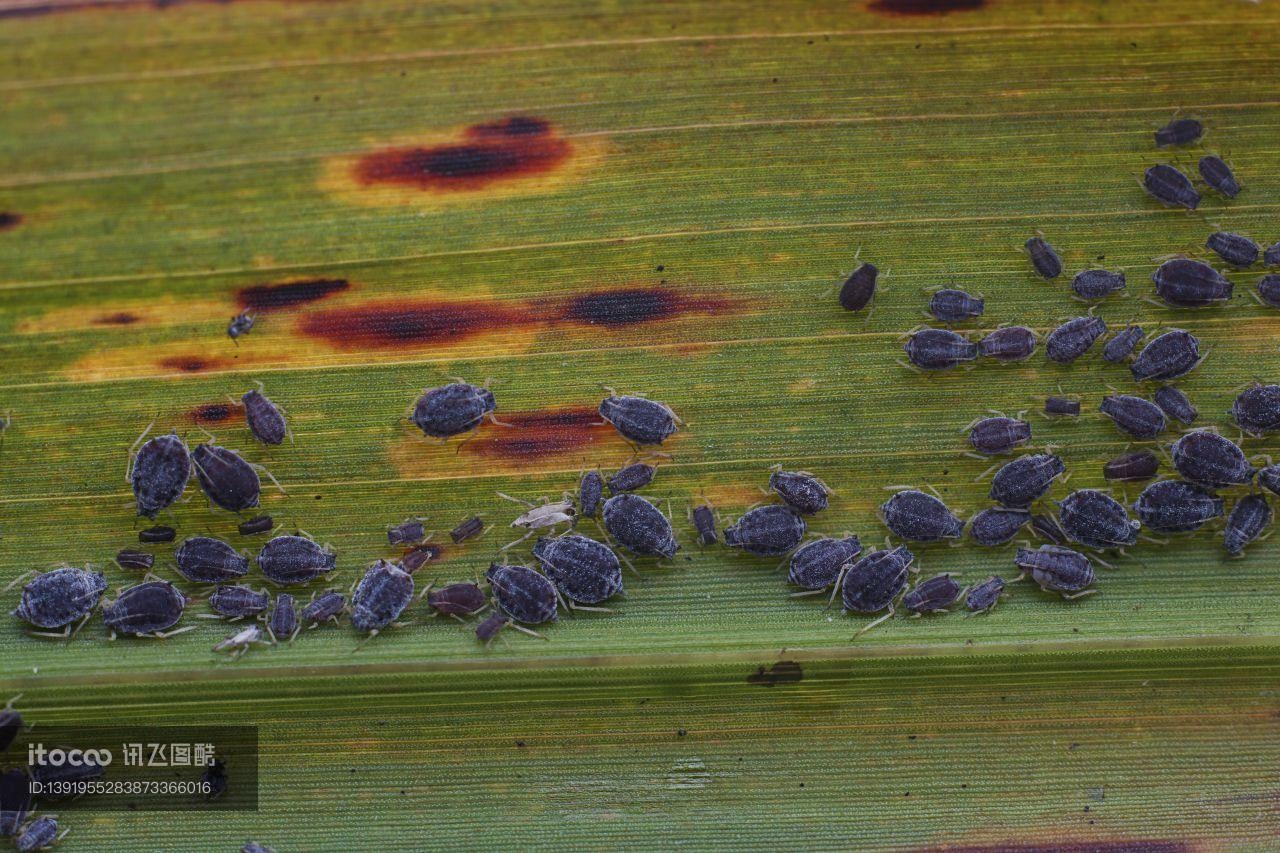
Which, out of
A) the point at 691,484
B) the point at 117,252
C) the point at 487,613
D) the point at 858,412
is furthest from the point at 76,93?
the point at 858,412

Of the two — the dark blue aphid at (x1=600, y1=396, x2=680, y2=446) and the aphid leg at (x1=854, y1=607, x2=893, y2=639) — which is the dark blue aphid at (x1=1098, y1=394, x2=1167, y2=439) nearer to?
the aphid leg at (x1=854, y1=607, x2=893, y2=639)

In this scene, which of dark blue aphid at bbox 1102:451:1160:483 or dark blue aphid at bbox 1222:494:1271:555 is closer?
dark blue aphid at bbox 1222:494:1271:555

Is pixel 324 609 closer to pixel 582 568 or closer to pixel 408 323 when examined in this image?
pixel 582 568

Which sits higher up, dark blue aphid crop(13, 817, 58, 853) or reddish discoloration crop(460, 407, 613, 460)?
reddish discoloration crop(460, 407, 613, 460)

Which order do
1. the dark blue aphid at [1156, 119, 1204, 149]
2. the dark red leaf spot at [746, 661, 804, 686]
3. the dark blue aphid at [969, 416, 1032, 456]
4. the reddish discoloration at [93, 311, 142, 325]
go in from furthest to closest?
1. the reddish discoloration at [93, 311, 142, 325]
2. the dark blue aphid at [1156, 119, 1204, 149]
3. the dark blue aphid at [969, 416, 1032, 456]
4. the dark red leaf spot at [746, 661, 804, 686]

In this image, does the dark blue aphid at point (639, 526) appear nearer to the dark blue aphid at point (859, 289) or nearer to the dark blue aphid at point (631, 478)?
the dark blue aphid at point (631, 478)

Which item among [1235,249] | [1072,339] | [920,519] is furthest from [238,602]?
[1235,249]

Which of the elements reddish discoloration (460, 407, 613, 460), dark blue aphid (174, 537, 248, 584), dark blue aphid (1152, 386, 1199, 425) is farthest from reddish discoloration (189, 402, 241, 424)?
dark blue aphid (1152, 386, 1199, 425)
